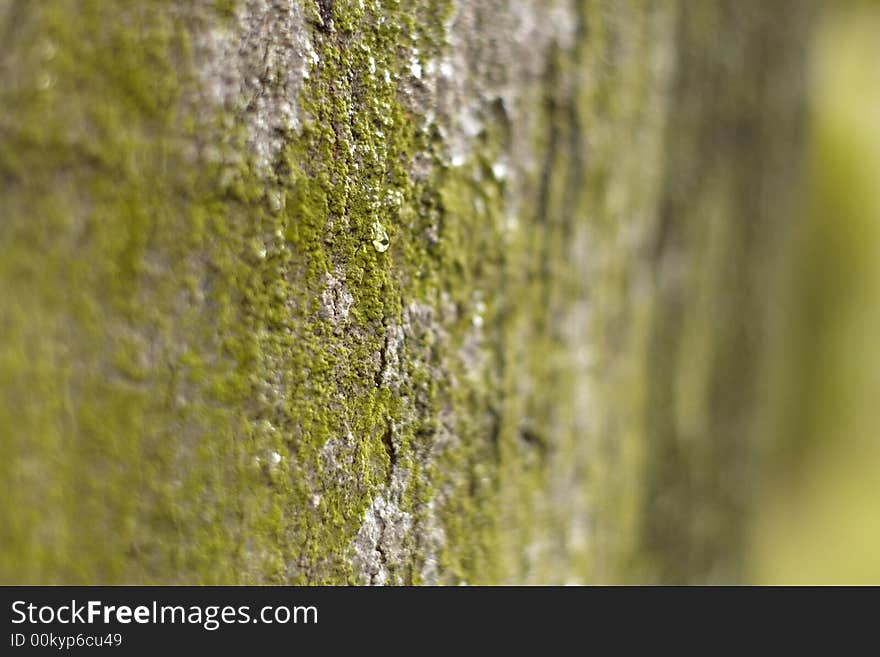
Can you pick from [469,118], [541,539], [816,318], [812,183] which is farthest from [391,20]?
[816,318]

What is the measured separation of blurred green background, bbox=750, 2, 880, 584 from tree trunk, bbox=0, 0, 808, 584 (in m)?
0.75

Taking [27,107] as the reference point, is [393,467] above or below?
below

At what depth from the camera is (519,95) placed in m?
0.44

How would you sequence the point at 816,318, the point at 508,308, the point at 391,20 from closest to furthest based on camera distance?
1. the point at 391,20
2. the point at 508,308
3. the point at 816,318

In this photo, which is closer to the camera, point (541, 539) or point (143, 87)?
point (143, 87)

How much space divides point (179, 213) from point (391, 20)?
0.46 ft

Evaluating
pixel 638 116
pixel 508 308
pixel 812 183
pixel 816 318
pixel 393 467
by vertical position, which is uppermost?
pixel 812 183

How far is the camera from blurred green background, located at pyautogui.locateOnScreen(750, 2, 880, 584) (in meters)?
1.18

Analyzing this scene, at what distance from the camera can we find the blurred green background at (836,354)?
118cm

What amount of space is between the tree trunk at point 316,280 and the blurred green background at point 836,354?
0.75 meters

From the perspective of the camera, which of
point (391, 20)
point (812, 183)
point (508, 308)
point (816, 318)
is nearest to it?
point (391, 20)

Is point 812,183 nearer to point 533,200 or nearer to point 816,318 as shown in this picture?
point 816,318

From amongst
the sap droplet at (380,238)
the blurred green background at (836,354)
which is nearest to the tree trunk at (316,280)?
the sap droplet at (380,238)

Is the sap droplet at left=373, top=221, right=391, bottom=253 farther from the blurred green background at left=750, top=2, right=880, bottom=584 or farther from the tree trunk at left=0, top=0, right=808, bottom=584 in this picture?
the blurred green background at left=750, top=2, right=880, bottom=584
